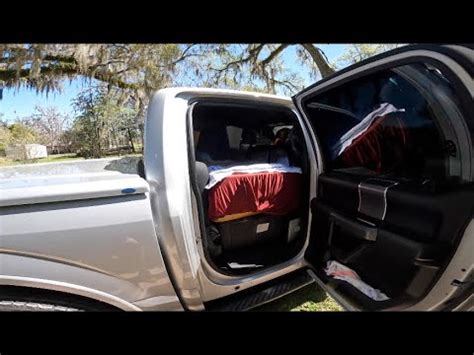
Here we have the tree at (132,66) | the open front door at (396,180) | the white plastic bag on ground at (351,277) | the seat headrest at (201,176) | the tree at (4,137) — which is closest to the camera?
the open front door at (396,180)

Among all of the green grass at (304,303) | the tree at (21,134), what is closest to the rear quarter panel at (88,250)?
the green grass at (304,303)

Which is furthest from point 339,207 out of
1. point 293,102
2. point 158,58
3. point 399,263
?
point 158,58

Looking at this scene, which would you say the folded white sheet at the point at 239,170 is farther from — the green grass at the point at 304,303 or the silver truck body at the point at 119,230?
the green grass at the point at 304,303

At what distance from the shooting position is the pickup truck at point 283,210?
1362 millimetres

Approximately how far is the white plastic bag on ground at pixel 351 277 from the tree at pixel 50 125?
2600 millimetres

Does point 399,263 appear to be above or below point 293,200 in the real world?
below

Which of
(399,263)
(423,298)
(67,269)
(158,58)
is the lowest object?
(423,298)

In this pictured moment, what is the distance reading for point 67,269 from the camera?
4.42 feet

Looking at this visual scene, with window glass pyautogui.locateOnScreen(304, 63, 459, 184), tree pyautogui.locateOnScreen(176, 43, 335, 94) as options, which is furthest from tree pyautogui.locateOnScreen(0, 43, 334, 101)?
window glass pyautogui.locateOnScreen(304, 63, 459, 184)

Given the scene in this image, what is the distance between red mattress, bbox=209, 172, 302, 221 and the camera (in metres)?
2.08

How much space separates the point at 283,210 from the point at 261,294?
2.21ft
